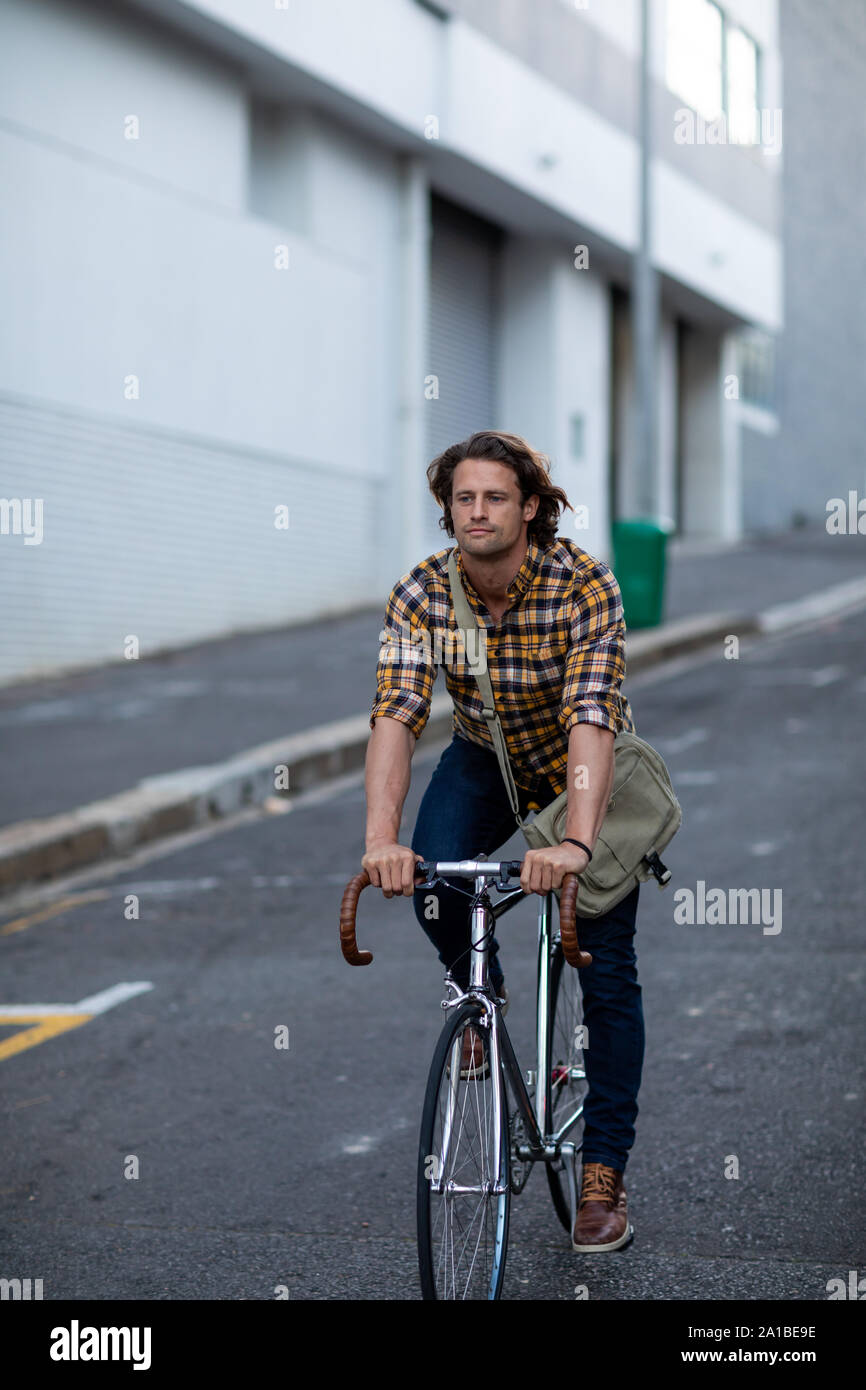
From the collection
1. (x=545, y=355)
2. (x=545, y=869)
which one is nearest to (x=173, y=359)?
(x=545, y=355)

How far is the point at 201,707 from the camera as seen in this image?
1391 centimetres

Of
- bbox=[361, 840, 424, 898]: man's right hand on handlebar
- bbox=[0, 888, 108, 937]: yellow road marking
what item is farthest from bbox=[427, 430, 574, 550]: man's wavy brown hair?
bbox=[0, 888, 108, 937]: yellow road marking

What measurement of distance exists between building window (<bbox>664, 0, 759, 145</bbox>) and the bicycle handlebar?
27723mm

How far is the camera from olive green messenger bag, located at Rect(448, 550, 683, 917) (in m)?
3.95

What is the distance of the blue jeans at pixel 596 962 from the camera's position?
13.3 ft

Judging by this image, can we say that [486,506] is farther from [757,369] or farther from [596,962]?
[757,369]

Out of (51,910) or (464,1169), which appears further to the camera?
(51,910)

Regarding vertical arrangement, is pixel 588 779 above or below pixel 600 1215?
above

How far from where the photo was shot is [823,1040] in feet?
18.8

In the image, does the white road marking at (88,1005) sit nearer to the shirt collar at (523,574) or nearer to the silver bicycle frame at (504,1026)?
the silver bicycle frame at (504,1026)

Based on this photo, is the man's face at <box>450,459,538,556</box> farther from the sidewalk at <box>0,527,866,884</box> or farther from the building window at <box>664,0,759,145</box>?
the building window at <box>664,0,759,145</box>

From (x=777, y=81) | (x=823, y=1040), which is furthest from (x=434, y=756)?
(x=777, y=81)

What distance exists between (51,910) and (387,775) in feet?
16.5

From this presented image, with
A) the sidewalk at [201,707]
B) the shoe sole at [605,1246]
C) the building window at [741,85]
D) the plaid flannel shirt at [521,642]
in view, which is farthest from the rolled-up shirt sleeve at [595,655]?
the building window at [741,85]
